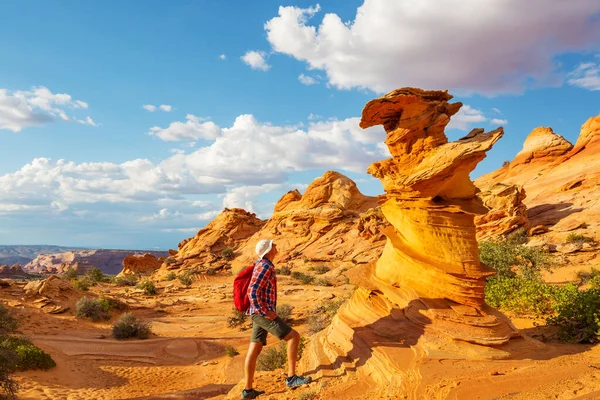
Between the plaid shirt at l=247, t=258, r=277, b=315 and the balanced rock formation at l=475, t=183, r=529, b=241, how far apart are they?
21557 millimetres

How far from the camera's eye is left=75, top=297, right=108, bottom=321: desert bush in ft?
50.0

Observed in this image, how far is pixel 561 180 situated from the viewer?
104 feet

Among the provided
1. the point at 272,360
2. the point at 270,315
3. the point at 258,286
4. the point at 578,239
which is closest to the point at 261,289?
the point at 258,286

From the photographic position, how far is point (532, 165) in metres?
39.6

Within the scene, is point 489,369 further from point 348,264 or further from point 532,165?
point 532,165

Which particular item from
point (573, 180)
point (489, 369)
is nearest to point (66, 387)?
point (489, 369)

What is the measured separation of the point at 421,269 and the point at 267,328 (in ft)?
8.65

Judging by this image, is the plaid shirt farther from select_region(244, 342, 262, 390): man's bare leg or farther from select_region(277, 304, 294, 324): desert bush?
select_region(277, 304, 294, 324): desert bush

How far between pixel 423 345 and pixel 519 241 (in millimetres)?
19702

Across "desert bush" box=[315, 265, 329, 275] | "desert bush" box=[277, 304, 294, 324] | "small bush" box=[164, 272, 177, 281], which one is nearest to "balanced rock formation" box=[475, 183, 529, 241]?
"desert bush" box=[315, 265, 329, 275]

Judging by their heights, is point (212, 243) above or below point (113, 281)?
above

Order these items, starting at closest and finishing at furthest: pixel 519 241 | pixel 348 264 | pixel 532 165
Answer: pixel 519 241 < pixel 348 264 < pixel 532 165

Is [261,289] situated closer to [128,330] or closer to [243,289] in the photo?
[243,289]

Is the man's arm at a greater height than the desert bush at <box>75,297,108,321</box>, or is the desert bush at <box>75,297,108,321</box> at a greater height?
the man's arm
